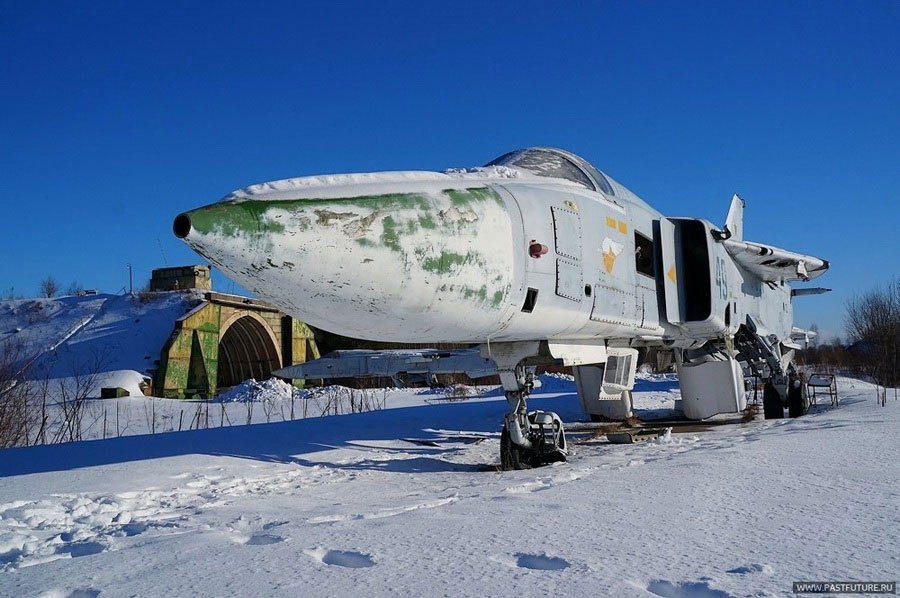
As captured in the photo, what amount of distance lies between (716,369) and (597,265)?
3.59 m

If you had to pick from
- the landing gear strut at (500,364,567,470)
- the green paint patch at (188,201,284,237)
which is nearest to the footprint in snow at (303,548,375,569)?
the green paint patch at (188,201,284,237)

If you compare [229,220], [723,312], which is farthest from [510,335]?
[723,312]

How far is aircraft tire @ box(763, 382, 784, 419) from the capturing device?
9781mm

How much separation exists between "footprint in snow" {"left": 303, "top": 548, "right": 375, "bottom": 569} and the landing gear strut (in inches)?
127

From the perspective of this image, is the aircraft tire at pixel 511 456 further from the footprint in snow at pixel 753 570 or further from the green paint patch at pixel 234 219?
the footprint in snow at pixel 753 570

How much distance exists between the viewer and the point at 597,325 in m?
5.52

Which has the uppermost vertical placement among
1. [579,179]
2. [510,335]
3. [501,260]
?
[579,179]

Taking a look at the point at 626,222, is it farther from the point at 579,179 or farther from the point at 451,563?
the point at 451,563

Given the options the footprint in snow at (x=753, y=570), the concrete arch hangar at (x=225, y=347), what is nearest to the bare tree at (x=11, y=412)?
the concrete arch hangar at (x=225, y=347)

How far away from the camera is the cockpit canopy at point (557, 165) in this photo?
230 inches

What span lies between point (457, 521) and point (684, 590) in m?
1.24

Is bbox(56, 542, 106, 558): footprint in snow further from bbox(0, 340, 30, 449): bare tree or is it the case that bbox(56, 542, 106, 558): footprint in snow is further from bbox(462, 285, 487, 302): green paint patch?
bbox(0, 340, 30, 449): bare tree

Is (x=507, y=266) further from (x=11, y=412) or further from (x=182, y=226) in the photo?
(x=11, y=412)

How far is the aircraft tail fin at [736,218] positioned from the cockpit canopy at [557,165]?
5700 millimetres
